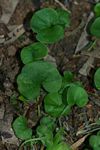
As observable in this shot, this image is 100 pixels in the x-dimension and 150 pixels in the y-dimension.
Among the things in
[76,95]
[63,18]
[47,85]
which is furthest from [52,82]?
[63,18]

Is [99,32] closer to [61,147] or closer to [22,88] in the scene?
[22,88]

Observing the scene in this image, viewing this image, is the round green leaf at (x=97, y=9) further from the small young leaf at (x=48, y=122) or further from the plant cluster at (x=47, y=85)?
the small young leaf at (x=48, y=122)

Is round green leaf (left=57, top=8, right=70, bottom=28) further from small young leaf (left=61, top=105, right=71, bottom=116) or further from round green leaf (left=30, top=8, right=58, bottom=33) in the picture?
small young leaf (left=61, top=105, right=71, bottom=116)

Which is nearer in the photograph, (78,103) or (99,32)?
(78,103)

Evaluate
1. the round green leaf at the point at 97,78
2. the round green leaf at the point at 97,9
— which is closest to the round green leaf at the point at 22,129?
the round green leaf at the point at 97,78

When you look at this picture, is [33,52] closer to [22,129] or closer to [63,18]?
[63,18]

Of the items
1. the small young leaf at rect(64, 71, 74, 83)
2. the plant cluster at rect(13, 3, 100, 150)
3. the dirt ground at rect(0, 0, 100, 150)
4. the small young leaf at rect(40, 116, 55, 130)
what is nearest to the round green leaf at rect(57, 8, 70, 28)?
the plant cluster at rect(13, 3, 100, 150)

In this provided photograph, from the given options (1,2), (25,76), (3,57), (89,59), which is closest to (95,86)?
(89,59)
